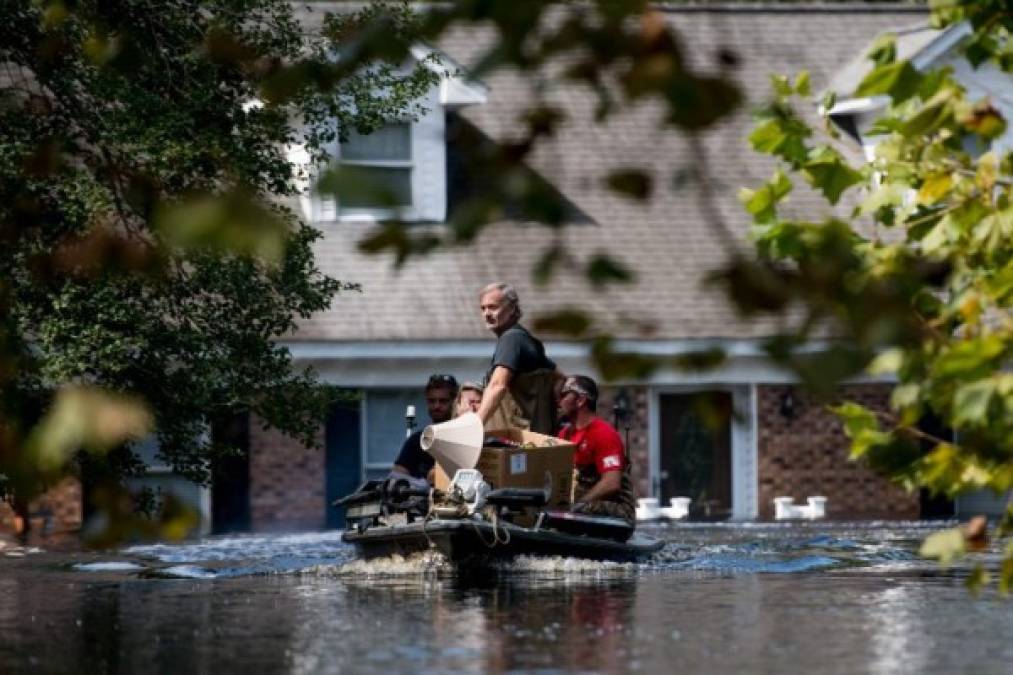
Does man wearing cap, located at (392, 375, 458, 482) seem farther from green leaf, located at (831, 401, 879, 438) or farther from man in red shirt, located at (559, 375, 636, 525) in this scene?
green leaf, located at (831, 401, 879, 438)

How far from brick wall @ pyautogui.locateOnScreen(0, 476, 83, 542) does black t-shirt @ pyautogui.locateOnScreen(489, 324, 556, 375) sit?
11.4 metres

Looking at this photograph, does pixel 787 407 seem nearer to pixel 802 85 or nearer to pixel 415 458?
pixel 415 458

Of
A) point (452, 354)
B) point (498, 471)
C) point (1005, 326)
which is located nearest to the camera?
point (1005, 326)

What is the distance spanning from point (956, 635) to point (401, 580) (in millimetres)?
6036

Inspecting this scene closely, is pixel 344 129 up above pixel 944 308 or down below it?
above

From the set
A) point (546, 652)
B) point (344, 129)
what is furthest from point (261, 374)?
point (546, 652)

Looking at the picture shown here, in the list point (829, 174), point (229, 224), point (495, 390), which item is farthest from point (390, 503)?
point (229, 224)

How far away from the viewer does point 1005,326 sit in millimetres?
8086

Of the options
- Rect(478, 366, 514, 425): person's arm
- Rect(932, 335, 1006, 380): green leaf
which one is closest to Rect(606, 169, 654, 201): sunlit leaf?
Rect(932, 335, 1006, 380): green leaf

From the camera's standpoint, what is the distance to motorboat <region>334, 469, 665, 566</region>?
19.0 meters

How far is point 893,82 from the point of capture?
821 cm

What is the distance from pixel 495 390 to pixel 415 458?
2398mm

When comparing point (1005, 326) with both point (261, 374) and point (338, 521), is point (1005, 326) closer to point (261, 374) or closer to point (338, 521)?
point (261, 374)

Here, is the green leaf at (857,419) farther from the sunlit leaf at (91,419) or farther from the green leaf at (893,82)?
the sunlit leaf at (91,419)
